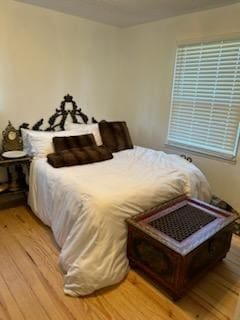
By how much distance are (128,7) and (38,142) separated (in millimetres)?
1807

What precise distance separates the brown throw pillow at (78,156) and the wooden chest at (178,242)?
968 mm

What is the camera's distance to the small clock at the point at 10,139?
2.83 m

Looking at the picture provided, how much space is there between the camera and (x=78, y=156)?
2578mm

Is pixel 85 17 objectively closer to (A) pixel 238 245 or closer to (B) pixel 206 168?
(B) pixel 206 168

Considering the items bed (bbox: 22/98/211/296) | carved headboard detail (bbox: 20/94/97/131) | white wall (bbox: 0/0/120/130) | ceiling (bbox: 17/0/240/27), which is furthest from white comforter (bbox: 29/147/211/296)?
ceiling (bbox: 17/0/240/27)

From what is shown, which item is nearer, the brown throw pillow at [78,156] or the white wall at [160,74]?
the brown throw pillow at [78,156]

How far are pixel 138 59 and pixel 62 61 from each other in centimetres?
108

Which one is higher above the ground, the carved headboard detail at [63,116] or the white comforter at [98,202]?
the carved headboard detail at [63,116]

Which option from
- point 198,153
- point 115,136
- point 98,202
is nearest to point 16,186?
point 115,136

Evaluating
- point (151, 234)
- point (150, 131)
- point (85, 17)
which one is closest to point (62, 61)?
point (85, 17)

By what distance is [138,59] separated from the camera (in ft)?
11.6

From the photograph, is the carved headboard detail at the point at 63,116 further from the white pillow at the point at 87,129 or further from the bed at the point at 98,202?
the bed at the point at 98,202

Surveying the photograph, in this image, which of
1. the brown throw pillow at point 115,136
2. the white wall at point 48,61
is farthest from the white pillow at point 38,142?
the brown throw pillow at point 115,136

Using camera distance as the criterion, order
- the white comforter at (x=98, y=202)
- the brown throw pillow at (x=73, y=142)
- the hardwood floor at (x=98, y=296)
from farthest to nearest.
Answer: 1. the brown throw pillow at (x=73, y=142)
2. the white comforter at (x=98, y=202)
3. the hardwood floor at (x=98, y=296)
